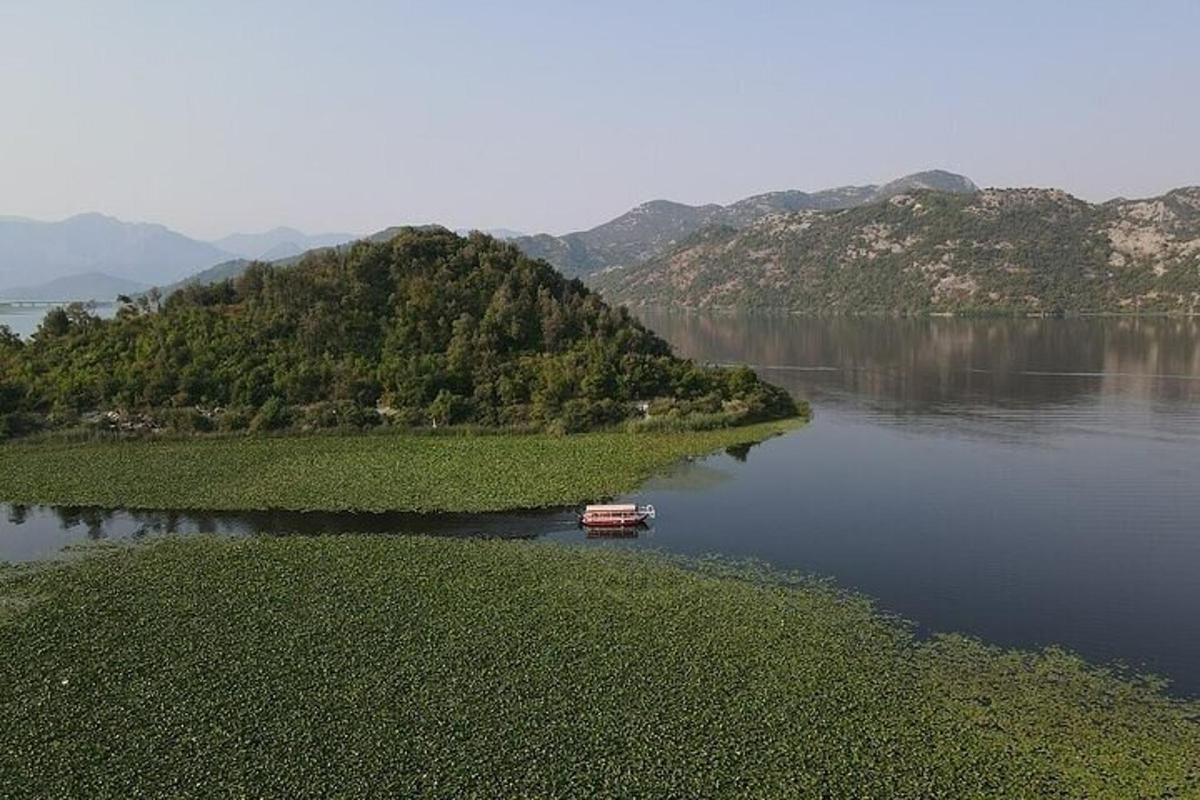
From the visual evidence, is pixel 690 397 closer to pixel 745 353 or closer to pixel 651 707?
pixel 651 707

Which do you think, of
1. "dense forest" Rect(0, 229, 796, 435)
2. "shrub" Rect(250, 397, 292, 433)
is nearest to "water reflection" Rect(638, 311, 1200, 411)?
"dense forest" Rect(0, 229, 796, 435)

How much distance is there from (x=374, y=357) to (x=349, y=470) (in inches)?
1026

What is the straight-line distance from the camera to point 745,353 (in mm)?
155875

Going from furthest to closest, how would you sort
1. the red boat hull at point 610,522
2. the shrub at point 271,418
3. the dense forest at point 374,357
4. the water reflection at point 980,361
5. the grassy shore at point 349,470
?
the water reflection at point 980,361 → the dense forest at point 374,357 → the shrub at point 271,418 → the grassy shore at point 349,470 → the red boat hull at point 610,522

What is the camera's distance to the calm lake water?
35250 millimetres

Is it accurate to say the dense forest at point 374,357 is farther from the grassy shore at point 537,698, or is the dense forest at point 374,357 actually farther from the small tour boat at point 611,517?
the grassy shore at point 537,698

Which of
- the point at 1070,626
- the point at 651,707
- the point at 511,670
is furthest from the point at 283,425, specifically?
the point at 1070,626

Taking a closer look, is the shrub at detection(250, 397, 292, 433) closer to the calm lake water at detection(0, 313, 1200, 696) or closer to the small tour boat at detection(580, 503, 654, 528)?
the calm lake water at detection(0, 313, 1200, 696)

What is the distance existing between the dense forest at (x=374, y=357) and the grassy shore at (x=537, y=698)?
36777 millimetres

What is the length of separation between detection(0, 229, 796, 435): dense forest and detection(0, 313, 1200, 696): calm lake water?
52.0 feet

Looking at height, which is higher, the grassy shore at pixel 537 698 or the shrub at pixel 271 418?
the shrub at pixel 271 418

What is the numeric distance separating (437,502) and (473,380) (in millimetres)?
29101

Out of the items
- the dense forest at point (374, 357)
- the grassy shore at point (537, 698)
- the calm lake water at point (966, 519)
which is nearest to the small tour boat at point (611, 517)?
the calm lake water at point (966, 519)

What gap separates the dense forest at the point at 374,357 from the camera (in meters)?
74.4
